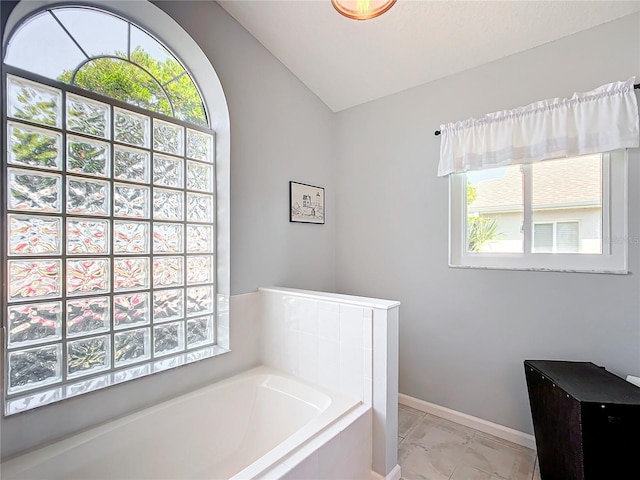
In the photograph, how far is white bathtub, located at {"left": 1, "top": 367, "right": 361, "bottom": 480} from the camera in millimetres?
1263

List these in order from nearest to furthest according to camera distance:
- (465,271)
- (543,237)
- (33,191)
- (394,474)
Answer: (33,191) < (394,474) < (543,237) < (465,271)

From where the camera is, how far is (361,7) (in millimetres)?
1249

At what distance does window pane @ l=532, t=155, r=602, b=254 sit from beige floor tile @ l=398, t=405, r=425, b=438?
1.43m

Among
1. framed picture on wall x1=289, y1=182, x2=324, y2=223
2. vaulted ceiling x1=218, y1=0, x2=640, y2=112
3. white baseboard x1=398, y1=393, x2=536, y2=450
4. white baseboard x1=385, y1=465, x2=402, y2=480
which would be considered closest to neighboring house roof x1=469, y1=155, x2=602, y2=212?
vaulted ceiling x1=218, y1=0, x2=640, y2=112

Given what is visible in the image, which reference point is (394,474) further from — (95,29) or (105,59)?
(95,29)

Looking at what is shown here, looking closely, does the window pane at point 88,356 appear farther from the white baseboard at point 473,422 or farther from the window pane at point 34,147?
the white baseboard at point 473,422

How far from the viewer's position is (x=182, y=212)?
1908 millimetres

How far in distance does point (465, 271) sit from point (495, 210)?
46 centimetres

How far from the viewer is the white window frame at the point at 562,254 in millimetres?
1646

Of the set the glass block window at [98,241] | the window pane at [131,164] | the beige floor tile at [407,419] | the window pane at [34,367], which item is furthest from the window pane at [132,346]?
the beige floor tile at [407,419]

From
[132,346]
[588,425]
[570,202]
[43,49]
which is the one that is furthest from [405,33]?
[132,346]

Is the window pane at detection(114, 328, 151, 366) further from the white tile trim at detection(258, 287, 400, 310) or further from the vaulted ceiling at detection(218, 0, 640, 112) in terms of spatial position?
the vaulted ceiling at detection(218, 0, 640, 112)

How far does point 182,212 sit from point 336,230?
4.52ft

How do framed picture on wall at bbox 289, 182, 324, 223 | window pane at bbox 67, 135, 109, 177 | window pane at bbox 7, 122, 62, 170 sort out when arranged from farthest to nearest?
framed picture on wall at bbox 289, 182, 324, 223
window pane at bbox 67, 135, 109, 177
window pane at bbox 7, 122, 62, 170
